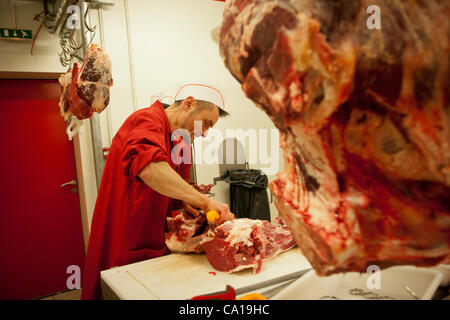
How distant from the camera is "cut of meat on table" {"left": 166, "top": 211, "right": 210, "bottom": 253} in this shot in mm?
1567

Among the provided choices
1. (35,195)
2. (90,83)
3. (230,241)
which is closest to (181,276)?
(230,241)

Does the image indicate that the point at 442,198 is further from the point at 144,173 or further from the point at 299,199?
the point at 144,173

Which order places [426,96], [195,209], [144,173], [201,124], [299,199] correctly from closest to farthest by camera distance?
[426,96], [299,199], [144,173], [195,209], [201,124]

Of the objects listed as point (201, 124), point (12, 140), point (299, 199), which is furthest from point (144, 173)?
point (12, 140)

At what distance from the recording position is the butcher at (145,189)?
151 cm

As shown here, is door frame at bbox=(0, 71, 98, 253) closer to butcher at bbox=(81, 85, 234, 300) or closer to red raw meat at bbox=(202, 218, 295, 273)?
butcher at bbox=(81, 85, 234, 300)

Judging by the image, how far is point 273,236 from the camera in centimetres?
157

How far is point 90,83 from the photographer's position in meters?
1.99

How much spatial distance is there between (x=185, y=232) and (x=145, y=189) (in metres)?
0.30

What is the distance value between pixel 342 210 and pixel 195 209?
1207mm

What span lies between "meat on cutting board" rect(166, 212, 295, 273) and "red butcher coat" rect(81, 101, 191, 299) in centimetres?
11

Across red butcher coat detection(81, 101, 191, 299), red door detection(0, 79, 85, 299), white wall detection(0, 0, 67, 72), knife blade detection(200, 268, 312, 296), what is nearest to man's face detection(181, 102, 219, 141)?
red butcher coat detection(81, 101, 191, 299)

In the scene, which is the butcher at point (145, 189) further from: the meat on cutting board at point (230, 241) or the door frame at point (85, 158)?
the door frame at point (85, 158)

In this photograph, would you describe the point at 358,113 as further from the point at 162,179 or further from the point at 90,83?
the point at 90,83
